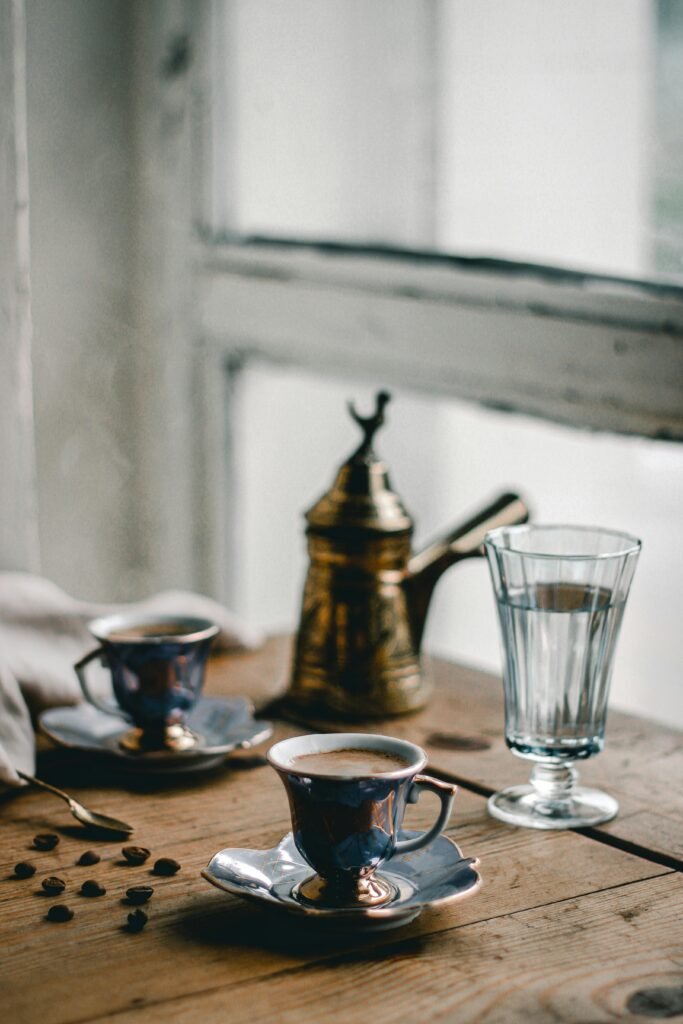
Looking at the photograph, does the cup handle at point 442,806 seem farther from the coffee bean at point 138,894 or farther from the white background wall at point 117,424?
the white background wall at point 117,424

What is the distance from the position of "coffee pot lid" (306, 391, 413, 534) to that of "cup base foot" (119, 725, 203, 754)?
0.24 meters

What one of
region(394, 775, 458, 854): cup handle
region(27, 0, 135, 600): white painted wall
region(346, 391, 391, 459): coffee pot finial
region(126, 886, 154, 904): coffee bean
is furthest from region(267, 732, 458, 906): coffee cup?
region(27, 0, 135, 600): white painted wall

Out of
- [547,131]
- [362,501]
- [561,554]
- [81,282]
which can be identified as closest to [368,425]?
[362,501]

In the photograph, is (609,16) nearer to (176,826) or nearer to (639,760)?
(639,760)

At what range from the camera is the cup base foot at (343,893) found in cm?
83

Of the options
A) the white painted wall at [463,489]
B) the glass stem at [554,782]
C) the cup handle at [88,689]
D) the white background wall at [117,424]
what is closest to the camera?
the glass stem at [554,782]

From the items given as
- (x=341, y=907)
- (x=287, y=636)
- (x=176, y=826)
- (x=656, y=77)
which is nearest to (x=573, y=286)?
(x=656, y=77)

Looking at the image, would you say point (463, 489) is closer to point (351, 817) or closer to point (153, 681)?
point (153, 681)

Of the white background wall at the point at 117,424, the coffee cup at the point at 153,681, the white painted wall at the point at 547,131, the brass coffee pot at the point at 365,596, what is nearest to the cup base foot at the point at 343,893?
the coffee cup at the point at 153,681

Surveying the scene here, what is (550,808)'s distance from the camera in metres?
1.04

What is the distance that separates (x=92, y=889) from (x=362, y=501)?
50 cm

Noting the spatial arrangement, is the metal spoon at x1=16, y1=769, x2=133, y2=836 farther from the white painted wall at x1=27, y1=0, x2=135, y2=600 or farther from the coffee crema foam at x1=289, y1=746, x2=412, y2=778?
the white painted wall at x1=27, y1=0, x2=135, y2=600

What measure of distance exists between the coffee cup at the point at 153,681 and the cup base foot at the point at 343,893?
0.32 metres

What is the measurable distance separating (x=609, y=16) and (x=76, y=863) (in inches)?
50.1
